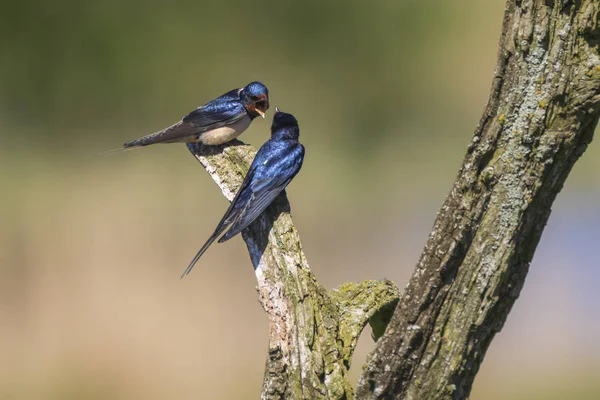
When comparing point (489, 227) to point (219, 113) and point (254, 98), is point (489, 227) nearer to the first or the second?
point (219, 113)

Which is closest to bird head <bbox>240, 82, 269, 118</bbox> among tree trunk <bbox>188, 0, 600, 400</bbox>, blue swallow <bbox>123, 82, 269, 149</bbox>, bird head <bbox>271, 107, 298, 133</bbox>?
blue swallow <bbox>123, 82, 269, 149</bbox>

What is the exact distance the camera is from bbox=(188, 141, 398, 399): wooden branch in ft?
7.91

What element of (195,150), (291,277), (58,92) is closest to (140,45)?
(58,92)

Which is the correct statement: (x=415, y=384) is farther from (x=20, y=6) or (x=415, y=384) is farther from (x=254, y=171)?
(x=20, y=6)

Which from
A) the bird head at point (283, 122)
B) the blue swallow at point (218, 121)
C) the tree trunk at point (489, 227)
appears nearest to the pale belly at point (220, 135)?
the blue swallow at point (218, 121)

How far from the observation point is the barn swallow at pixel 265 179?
287 cm

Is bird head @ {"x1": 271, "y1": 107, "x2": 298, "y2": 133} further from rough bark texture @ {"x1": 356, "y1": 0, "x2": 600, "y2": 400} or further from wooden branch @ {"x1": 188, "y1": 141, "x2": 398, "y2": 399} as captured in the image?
rough bark texture @ {"x1": 356, "y1": 0, "x2": 600, "y2": 400}

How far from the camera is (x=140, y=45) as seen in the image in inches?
448

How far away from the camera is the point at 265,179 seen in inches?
119

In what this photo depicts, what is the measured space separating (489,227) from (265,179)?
1.13m

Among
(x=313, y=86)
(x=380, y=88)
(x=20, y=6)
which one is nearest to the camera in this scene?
(x=313, y=86)

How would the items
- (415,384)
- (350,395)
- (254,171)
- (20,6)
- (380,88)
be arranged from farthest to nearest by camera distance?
(20,6) < (380,88) < (254,171) < (350,395) < (415,384)

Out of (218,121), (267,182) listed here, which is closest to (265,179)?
(267,182)

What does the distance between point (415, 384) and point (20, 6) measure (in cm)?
1095
